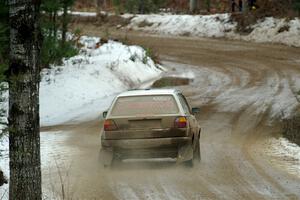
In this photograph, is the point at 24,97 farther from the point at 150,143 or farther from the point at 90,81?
A: the point at 90,81

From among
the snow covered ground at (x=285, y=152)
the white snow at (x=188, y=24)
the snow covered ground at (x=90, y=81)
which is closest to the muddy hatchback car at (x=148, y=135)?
the snow covered ground at (x=285, y=152)

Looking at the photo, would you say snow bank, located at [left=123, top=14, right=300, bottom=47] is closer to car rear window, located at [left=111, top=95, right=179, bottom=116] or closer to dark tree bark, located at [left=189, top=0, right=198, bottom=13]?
dark tree bark, located at [left=189, top=0, right=198, bottom=13]

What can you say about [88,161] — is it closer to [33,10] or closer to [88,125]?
[88,125]

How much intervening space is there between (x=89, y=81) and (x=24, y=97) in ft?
62.9

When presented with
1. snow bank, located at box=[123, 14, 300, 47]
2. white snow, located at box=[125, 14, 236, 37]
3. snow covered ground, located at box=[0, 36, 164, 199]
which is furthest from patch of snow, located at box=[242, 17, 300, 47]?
snow covered ground, located at box=[0, 36, 164, 199]

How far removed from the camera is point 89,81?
85.7 ft

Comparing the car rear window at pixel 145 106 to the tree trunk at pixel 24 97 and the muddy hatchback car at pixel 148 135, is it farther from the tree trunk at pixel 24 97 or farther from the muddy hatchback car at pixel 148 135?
the tree trunk at pixel 24 97

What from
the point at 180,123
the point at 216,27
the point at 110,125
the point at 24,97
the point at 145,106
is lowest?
the point at 216,27

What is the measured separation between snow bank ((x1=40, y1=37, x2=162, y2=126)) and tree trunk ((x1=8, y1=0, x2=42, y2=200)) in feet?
44.6

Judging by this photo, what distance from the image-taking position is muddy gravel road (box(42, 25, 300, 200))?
10.9m

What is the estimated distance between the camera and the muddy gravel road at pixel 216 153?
10.9m

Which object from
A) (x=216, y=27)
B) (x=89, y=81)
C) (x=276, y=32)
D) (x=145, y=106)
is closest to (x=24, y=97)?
(x=145, y=106)

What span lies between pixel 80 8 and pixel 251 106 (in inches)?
2192

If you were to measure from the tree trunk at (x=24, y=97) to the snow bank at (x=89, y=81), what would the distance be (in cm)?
1360
